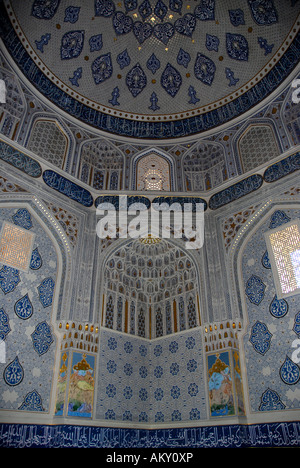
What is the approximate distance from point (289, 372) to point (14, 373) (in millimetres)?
4314

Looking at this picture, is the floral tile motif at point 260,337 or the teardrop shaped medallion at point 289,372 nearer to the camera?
the teardrop shaped medallion at point 289,372

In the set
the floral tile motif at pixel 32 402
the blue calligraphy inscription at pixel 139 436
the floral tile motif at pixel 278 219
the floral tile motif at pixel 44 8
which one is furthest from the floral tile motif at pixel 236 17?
the floral tile motif at pixel 32 402

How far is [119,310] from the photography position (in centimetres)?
791

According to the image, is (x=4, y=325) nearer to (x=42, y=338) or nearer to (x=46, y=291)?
(x=42, y=338)

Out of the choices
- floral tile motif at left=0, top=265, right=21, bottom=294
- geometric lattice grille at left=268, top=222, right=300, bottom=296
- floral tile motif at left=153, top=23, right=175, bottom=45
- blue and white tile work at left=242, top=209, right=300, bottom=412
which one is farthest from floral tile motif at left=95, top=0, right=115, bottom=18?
geometric lattice grille at left=268, top=222, right=300, bottom=296

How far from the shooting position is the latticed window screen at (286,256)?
254 inches

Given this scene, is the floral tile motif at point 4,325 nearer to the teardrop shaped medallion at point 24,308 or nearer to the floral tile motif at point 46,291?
the teardrop shaped medallion at point 24,308

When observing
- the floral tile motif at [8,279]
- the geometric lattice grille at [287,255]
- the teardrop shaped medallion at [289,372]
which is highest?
the geometric lattice grille at [287,255]

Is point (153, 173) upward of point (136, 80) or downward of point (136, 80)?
downward

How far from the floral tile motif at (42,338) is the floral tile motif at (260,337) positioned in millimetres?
3535

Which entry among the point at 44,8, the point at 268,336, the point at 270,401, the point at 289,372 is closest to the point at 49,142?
the point at 44,8

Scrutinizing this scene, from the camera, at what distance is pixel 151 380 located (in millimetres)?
7703

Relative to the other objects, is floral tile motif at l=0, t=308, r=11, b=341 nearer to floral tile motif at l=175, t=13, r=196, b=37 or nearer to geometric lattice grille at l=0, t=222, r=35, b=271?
geometric lattice grille at l=0, t=222, r=35, b=271

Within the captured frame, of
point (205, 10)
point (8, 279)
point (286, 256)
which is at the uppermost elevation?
point (205, 10)
